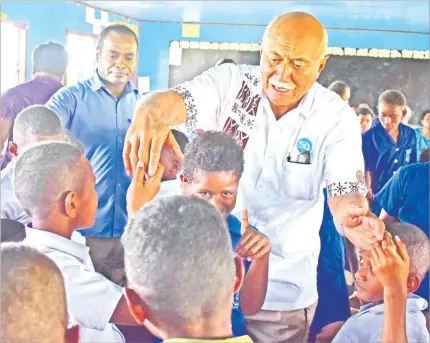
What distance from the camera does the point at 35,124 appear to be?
1871 millimetres

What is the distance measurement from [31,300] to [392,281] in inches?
38.7

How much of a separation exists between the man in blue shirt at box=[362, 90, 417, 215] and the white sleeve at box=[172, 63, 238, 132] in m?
0.43

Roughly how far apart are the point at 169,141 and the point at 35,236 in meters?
0.44

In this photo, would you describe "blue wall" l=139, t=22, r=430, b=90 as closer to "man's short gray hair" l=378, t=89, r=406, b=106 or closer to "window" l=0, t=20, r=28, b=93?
"man's short gray hair" l=378, t=89, r=406, b=106

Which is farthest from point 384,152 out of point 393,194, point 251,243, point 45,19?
point 45,19

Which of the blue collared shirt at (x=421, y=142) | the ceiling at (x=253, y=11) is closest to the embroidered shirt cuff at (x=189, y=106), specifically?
the ceiling at (x=253, y=11)

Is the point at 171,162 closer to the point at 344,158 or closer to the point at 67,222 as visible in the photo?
the point at 67,222

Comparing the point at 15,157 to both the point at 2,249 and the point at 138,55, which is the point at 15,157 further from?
the point at 138,55

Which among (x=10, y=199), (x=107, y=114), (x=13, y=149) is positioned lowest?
(x=10, y=199)

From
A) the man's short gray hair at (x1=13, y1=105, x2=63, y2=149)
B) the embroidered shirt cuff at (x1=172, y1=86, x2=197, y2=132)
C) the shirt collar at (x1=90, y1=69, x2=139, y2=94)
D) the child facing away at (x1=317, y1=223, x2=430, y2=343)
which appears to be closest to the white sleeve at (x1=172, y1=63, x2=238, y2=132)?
the embroidered shirt cuff at (x1=172, y1=86, x2=197, y2=132)

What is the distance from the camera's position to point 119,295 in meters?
1.79

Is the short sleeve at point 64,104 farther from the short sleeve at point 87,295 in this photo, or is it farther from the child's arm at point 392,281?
the child's arm at point 392,281

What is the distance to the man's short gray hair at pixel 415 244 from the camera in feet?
6.26

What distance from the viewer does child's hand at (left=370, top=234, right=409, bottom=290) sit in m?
1.88
